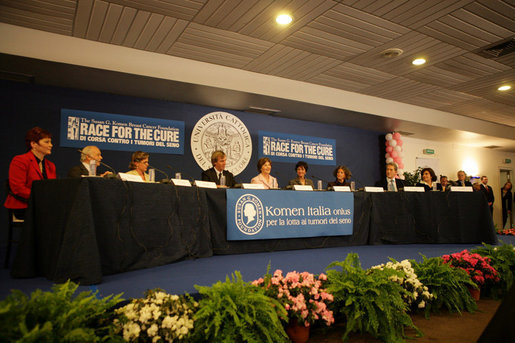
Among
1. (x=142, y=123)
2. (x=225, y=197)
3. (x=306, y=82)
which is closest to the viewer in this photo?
(x=225, y=197)

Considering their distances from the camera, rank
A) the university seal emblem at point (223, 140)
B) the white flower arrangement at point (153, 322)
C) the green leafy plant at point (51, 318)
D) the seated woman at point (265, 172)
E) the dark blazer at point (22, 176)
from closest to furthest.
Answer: the green leafy plant at point (51, 318) < the white flower arrangement at point (153, 322) < the dark blazer at point (22, 176) < the seated woman at point (265, 172) < the university seal emblem at point (223, 140)

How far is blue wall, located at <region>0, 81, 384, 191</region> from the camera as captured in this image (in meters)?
4.67

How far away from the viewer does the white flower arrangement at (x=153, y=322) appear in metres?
1.27

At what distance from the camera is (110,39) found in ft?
14.1

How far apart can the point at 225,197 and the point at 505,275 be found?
2263 mm

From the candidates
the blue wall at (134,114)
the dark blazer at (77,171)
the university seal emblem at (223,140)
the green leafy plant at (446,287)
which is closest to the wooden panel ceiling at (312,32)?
the blue wall at (134,114)

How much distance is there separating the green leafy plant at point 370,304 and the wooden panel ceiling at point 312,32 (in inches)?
115

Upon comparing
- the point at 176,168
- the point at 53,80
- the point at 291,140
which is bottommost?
the point at 176,168

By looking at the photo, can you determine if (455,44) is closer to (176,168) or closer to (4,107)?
(176,168)

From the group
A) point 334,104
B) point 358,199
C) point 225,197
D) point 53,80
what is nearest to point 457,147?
point 334,104

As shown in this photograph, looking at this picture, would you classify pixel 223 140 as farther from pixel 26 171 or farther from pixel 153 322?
pixel 153 322

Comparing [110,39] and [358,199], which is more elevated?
[110,39]

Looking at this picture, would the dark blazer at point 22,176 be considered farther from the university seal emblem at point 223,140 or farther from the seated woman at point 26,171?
the university seal emblem at point 223,140

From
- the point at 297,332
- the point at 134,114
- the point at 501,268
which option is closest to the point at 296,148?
the point at 134,114
